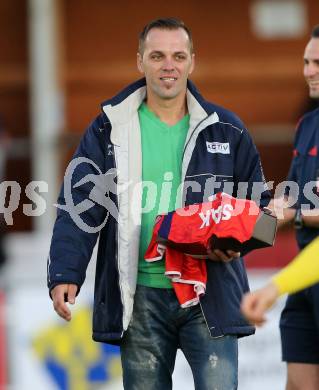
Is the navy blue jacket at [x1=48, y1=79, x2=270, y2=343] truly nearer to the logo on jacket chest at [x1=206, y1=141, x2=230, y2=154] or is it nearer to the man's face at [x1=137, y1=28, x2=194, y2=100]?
the logo on jacket chest at [x1=206, y1=141, x2=230, y2=154]

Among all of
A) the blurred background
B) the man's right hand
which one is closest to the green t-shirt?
the man's right hand

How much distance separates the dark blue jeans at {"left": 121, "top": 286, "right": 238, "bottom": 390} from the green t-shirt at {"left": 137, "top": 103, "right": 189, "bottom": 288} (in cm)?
8

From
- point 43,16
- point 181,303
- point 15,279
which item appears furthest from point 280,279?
point 43,16

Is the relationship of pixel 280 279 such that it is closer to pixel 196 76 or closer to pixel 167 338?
A: pixel 167 338

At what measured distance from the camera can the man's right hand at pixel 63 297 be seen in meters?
5.08

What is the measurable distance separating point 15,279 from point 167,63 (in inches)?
149

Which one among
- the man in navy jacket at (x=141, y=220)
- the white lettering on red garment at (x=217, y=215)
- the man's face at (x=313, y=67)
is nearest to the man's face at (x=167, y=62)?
the man in navy jacket at (x=141, y=220)

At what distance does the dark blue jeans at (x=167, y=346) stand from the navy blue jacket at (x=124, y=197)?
0.06 meters

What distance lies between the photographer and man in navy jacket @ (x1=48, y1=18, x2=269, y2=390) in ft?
17.0

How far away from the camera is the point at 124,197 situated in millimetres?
5234

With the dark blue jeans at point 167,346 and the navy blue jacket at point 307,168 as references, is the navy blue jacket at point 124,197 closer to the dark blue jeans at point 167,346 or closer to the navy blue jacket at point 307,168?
the dark blue jeans at point 167,346

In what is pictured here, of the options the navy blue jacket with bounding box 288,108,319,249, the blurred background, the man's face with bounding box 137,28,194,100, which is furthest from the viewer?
the blurred background

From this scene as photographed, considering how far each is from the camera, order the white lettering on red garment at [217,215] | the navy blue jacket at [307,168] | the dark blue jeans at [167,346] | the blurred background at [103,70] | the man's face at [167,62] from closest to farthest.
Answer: the white lettering on red garment at [217,215] < the dark blue jeans at [167,346] < the man's face at [167,62] < the navy blue jacket at [307,168] < the blurred background at [103,70]
